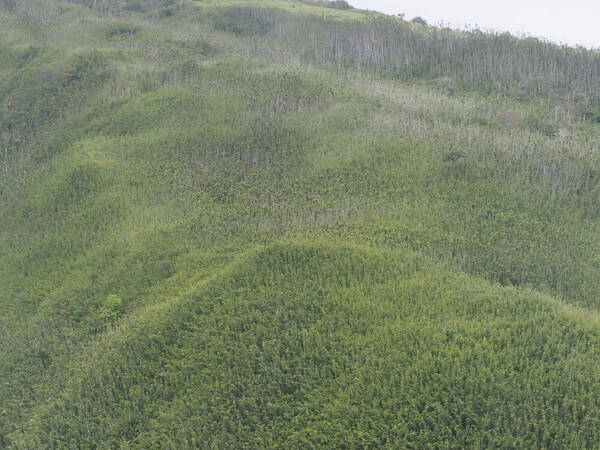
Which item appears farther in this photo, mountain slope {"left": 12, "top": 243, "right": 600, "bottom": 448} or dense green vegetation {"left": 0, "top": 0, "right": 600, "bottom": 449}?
dense green vegetation {"left": 0, "top": 0, "right": 600, "bottom": 449}

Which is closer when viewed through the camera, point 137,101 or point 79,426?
point 79,426

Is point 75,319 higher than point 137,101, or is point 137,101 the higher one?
point 137,101

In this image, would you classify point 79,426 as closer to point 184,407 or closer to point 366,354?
point 184,407

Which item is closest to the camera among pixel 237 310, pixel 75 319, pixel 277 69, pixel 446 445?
pixel 446 445

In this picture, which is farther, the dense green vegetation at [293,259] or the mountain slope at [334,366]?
the dense green vegetation at [293,259]

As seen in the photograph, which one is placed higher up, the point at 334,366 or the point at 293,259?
the point at 293,259

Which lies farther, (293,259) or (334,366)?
(293,259)

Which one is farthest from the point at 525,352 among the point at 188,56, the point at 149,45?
the point at 149,45

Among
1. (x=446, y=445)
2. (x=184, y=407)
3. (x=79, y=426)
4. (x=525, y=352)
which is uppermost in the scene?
(x=525, y=352)
